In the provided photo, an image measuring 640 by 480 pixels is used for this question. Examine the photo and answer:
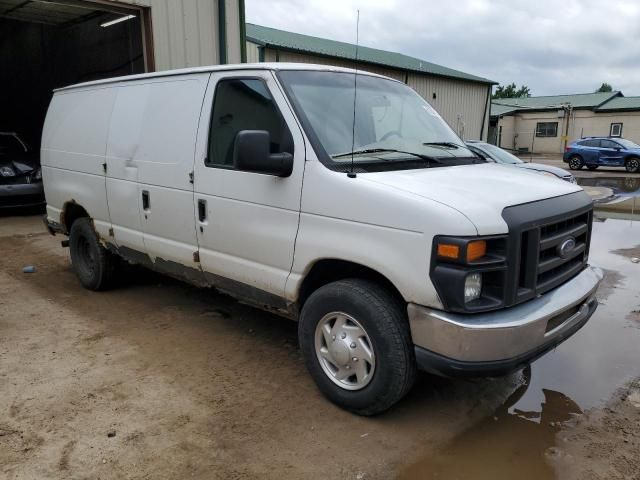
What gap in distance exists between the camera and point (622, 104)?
123ft

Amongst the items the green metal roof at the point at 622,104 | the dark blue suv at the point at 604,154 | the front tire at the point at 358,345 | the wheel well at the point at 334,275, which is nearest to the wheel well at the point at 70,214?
the wheel well at the point at 334,275

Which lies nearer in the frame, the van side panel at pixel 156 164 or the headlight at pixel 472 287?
the headlight at pixel 472 287

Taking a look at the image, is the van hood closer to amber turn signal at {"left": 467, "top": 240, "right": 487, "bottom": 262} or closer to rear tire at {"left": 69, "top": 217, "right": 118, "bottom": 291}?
amber turn signal at {"left": 467, "top": 240, "right": 487, "bottom": 262}

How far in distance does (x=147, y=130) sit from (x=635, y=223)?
9.38 meters

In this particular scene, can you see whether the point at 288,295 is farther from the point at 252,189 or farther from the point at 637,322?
the point at 637,322

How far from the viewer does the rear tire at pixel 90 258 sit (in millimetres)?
5551

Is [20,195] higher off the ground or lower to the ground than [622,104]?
lower

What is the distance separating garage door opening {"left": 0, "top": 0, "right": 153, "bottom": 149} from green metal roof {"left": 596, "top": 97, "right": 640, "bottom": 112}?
118 ft

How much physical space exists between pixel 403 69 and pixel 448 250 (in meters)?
20.9

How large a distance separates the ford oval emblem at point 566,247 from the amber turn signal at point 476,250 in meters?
0.72

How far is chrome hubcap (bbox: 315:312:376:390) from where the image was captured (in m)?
3.21

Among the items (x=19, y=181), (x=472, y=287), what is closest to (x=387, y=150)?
(x=472, y=287)

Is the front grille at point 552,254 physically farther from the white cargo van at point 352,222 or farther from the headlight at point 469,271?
the headlight at point 469,271

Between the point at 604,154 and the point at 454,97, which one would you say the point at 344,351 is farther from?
the point at 454,97
